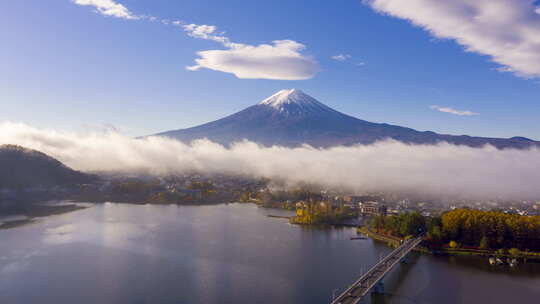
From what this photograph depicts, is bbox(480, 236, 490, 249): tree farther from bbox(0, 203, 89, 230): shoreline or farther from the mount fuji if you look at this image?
the mount fuji

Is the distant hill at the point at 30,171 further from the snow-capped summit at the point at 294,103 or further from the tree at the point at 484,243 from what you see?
the snow-capped summit at the point at 294,103

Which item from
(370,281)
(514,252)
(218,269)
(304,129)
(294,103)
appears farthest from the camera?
(294,103)

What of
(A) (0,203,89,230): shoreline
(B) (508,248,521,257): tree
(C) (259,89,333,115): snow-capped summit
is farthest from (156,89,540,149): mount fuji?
(B) (508,248,521,257): tree

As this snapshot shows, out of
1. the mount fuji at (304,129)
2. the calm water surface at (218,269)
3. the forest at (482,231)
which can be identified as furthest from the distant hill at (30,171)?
the mount fuji at (304,129)

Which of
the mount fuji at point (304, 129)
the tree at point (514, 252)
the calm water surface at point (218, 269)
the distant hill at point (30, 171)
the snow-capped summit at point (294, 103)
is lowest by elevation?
the calm water surface at point (218, 269)

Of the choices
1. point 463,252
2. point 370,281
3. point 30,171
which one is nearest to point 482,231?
point 463,252

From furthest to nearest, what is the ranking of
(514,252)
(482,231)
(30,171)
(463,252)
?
(30,171)
(482,231)
(463,252)
(514,252)

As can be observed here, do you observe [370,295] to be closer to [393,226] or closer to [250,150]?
[393,226]

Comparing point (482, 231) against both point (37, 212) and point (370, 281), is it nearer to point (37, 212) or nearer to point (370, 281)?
point (370, 281)
